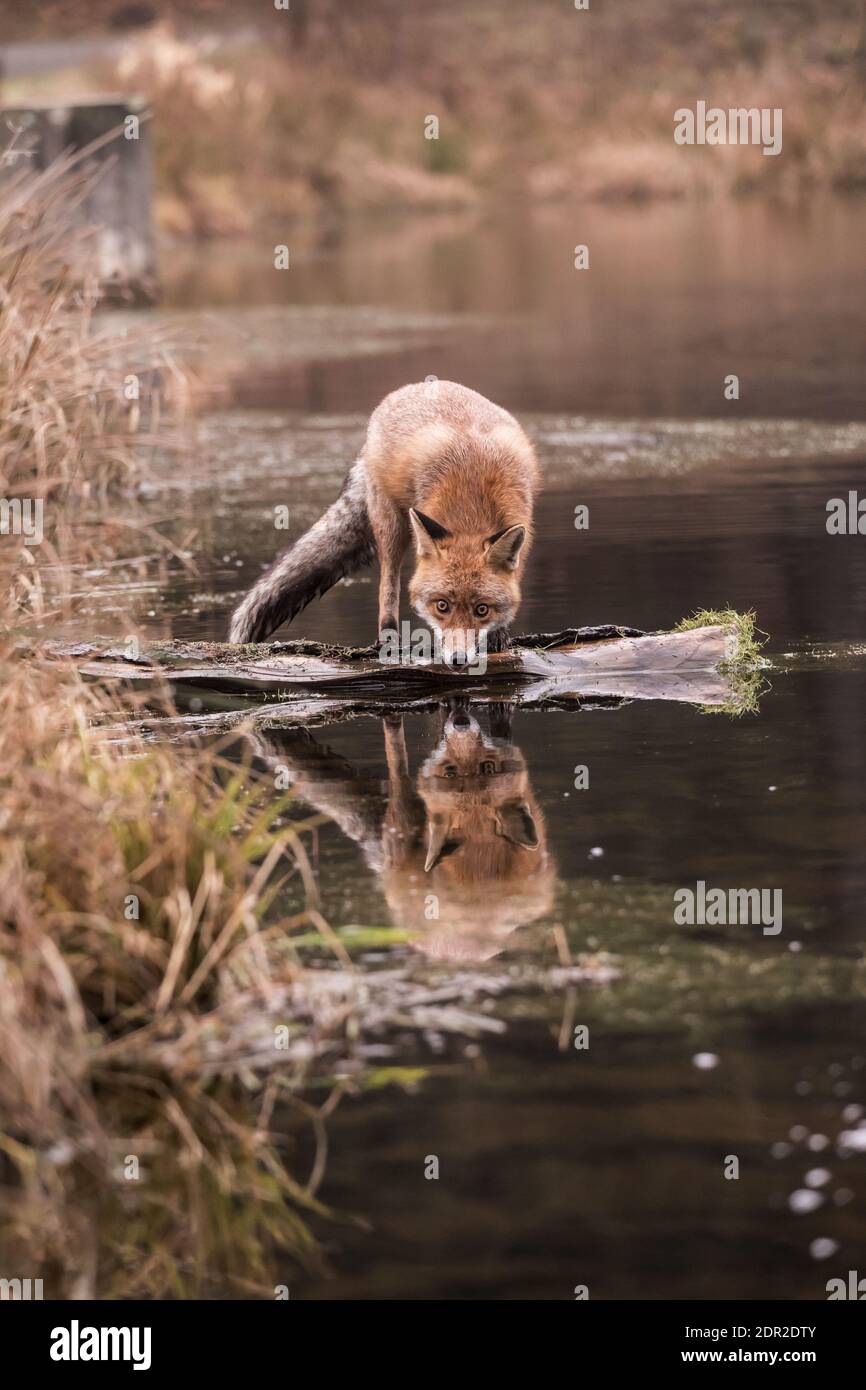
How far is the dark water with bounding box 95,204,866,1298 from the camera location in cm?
483

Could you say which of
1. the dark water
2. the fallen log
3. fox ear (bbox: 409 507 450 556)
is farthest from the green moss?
fox ear (bbox: 409 507 450 556)

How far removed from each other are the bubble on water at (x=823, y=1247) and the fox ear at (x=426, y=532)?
4.81m

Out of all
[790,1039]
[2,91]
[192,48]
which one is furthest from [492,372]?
[2,91]

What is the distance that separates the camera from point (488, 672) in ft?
30.2

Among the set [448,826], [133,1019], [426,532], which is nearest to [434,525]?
[426,532]

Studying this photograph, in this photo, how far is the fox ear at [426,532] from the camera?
9.12m

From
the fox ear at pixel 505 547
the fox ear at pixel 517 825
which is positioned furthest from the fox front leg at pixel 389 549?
the fox ear at pixel 517 825

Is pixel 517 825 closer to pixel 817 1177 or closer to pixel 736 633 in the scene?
pixel 736 633

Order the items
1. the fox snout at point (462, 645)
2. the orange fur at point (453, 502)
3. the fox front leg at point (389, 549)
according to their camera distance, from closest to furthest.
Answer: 1. the fox snout at point (462, 645)
2. the orange fur at point (453, 502)
3. the fox front leg at point (389, 549)

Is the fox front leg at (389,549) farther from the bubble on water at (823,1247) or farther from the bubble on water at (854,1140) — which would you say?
the bubble on water at (823,1247)

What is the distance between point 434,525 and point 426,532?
0.31ft

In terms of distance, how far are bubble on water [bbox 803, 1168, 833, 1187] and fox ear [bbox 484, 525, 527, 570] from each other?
4.50m

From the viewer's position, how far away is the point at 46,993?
5371 mm

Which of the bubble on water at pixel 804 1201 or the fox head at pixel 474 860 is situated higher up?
the fox head at pixel 474 860
